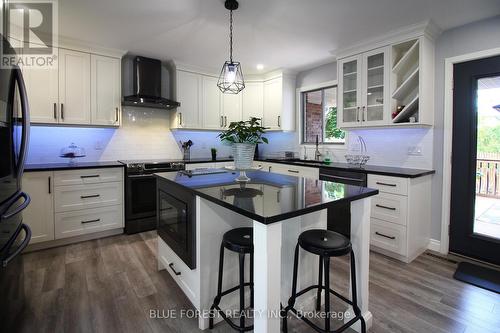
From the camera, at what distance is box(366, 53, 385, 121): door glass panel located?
322 cm

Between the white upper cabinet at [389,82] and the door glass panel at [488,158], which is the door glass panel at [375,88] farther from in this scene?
the door glass panel at [488,158]

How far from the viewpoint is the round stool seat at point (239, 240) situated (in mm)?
1549

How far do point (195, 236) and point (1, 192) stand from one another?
1.08 meters

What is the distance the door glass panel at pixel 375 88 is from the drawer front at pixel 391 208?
3.33 ft

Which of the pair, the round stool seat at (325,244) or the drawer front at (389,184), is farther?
the drawer front at (389,184)

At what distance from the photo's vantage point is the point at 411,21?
2.75 m

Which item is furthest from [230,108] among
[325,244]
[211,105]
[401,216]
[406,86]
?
[325,244]

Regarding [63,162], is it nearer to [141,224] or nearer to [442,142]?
[141,224]

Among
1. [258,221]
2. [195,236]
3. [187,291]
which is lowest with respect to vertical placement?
[187,291]

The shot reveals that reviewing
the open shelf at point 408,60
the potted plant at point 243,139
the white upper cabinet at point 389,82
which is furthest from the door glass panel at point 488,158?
the potted plant at point 243,139

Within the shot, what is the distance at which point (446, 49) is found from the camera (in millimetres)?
2943

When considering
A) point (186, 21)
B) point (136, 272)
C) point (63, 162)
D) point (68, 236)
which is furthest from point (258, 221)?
point (63, 162)

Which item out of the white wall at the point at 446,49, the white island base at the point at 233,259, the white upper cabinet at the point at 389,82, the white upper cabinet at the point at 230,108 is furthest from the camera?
the white upper cabinet at the point at 230,108

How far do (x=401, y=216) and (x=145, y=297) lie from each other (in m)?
2.59
